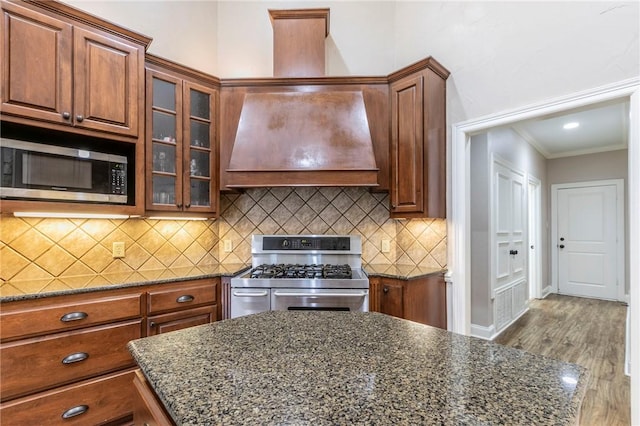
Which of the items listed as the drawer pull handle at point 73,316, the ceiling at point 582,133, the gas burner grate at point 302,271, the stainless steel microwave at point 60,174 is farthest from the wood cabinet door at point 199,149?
the ceiling at point 582,133

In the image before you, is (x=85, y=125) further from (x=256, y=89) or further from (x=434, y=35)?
(x=434, y=35)

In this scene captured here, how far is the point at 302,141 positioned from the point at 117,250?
164 centimetres

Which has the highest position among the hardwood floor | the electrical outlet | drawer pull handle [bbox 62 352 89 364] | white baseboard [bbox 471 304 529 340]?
the electrical outlet

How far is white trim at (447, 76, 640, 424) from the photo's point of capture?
→ 1.68m

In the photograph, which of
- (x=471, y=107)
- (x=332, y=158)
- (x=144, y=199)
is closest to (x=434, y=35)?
(x=471, y=107)

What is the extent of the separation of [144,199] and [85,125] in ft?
1.85

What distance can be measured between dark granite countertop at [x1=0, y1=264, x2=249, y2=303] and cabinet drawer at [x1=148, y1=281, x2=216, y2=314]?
0.22 ft

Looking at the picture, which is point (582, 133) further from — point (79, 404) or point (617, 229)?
point (79, 404)

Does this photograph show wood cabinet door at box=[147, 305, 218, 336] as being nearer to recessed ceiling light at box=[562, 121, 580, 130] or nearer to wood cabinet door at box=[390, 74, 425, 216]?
wood cabinet door at box=[390, 74, 425, 216]

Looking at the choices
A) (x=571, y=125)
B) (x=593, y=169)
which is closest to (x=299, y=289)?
(x=571, y=125)

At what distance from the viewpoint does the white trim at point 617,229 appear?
4887 mm

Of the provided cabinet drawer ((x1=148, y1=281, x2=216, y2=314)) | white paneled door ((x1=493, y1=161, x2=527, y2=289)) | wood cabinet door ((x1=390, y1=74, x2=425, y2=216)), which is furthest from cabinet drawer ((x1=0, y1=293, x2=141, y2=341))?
white paneled door ((x1=493, y1=161, x2=527, y2=289))

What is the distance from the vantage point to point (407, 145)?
2410 millimetres

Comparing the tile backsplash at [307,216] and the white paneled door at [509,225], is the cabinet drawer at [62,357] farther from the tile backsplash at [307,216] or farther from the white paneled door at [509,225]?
the white paneled door at [509,225]
